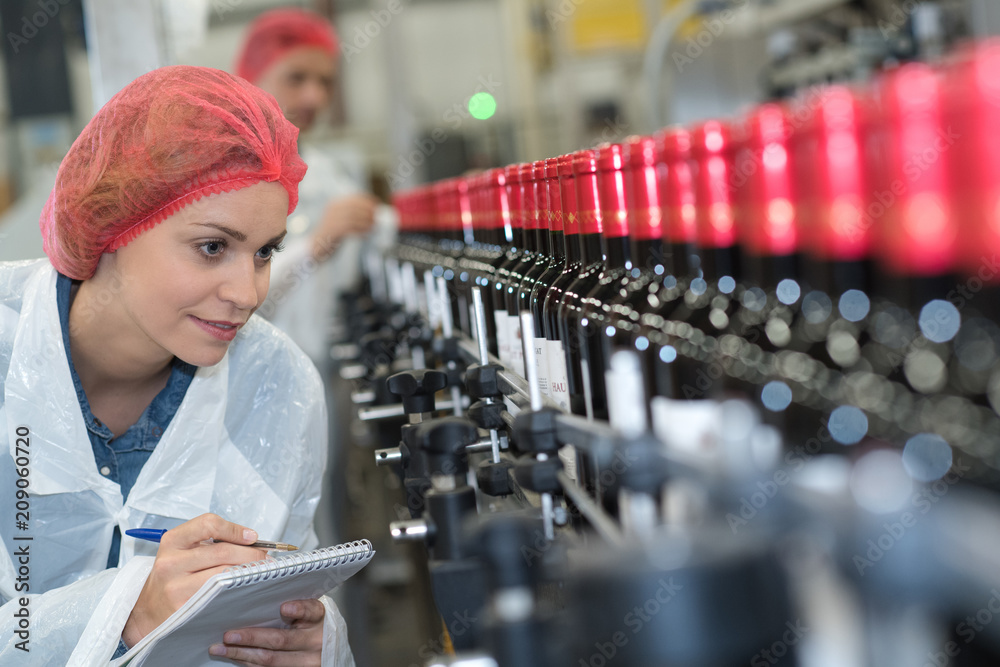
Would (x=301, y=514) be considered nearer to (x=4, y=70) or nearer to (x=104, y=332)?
(x=104, y=332)

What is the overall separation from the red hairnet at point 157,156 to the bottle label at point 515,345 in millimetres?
373

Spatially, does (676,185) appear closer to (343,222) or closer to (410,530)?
(410,530)

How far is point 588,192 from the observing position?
2.95 feet

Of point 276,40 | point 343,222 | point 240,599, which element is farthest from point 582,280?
point 276,40

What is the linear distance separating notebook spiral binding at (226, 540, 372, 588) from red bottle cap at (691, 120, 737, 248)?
0.50m

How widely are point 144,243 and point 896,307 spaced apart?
0.94m

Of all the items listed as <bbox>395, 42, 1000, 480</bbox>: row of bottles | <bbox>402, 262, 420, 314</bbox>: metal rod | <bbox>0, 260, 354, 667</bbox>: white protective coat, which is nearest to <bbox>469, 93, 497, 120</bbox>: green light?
<bbox>402, 262, 420, 314</bbox>: metal rod

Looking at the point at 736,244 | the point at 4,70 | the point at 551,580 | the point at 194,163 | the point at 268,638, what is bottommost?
the point at 268,638

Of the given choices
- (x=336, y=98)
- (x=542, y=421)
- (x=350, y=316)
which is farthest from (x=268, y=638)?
(x=336, y=98)

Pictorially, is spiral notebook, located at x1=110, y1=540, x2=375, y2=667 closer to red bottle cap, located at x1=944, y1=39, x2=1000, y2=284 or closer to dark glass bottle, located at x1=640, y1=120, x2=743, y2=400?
dark glass bottle, located at x1=640, y1=120, x2=743, y2=400

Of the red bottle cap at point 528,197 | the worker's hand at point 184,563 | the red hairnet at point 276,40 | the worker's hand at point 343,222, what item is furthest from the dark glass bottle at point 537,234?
the red hairnet at point 276,40

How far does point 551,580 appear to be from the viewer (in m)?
0.72

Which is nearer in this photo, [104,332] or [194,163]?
[194,163]

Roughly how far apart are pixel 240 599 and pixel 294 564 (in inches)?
3.4
